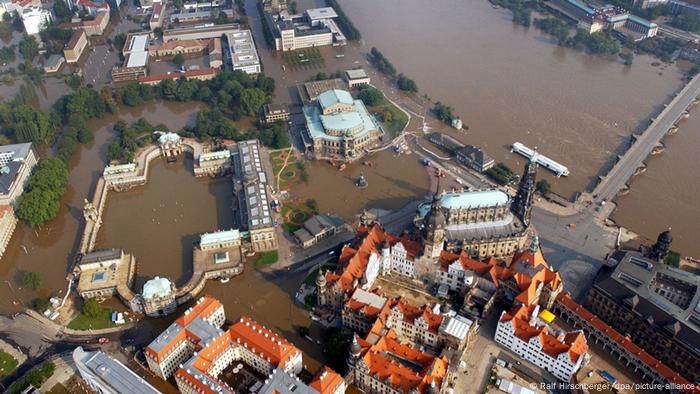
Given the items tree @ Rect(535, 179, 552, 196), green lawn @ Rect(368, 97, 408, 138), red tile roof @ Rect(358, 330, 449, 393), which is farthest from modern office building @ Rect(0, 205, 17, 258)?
tree @ Rect(535, 179, 552, 196)

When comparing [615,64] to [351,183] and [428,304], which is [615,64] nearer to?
[351,183]

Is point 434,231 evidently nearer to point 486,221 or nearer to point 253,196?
point 486,221

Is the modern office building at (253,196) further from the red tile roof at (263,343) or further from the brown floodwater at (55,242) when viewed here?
the brown floodwater at (55,242)

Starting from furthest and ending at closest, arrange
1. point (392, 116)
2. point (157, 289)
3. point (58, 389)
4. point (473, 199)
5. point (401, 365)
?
point (392, 116)
point (473, 199)
point (157, 289)
point (58, 389)
point (401, 365)

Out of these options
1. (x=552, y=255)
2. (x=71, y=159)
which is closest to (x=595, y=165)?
(x=552, y=255)

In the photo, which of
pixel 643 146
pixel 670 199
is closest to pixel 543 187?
pixel 670 199
